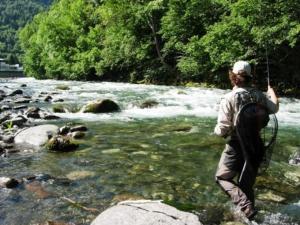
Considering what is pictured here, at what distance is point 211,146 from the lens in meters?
11.8

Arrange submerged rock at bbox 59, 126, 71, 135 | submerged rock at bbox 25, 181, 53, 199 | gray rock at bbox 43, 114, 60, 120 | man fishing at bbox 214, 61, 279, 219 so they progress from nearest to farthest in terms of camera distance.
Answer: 1. man fishing at bbox 214, 61, 279, 219
2. submerged rock at bbox 25, 181, 53, 199
3. submerged rock at bbox 59, 126, 71, 135
4. gray rock at bbox 43, 114, 60, 120

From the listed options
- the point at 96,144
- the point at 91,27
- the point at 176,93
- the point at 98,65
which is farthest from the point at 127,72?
the point at 96,144

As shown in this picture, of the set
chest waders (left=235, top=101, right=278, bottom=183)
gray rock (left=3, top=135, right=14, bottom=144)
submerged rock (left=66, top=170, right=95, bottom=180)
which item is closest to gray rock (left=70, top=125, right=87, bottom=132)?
gray rock (left=3, top=135, right=14, bottom=144)

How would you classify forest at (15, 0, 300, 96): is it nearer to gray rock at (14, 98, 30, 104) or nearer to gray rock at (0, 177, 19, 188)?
gray rock at (14, 98, 30, 104)

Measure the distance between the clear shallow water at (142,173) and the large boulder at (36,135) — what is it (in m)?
1.12

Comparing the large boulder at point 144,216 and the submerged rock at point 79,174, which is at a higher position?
the large boulder at point 144,216

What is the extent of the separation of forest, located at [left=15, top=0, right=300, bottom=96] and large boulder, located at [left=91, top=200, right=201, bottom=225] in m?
18.9

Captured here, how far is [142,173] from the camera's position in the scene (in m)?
9.42

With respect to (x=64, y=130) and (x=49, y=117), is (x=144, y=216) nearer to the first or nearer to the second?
(x=64, y=130)

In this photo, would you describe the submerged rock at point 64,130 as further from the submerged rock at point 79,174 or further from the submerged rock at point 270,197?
the submerged rock at point 270,197

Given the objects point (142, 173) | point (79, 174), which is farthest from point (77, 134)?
point (142, 173)

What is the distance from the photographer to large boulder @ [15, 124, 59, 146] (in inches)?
493

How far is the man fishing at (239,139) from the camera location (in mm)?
5836

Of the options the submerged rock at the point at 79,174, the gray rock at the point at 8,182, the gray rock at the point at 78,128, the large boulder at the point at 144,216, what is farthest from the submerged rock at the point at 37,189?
the gray rock at the point at 78,128
